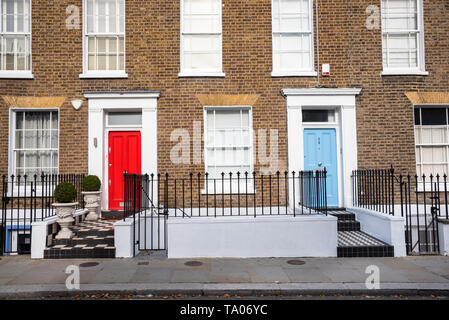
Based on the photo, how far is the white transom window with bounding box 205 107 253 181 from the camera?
1010cm

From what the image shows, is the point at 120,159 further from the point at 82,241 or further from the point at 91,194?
the point at 82,241

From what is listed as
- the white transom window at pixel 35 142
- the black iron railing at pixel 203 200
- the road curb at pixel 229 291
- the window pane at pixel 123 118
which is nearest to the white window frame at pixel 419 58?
the black iron railing at pixel 203 200

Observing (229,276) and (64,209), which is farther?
(64,209)

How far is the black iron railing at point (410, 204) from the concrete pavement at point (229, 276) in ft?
2.95

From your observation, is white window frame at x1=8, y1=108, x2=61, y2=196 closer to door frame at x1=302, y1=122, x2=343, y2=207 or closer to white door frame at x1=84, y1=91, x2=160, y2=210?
white door frame at x1=84, y1=91, x2=160, y2=210

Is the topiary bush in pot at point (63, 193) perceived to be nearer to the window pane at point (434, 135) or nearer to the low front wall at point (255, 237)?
the low front wall at point (255, 237)

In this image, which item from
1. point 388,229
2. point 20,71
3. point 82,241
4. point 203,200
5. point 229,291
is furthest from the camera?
point 20,71

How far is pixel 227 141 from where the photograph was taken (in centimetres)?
1016

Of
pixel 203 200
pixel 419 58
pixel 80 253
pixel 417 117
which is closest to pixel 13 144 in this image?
pixel 80 253

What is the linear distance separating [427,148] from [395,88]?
1986mm

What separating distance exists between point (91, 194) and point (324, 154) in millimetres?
6479

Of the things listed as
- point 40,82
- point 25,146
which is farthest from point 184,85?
point 25,146

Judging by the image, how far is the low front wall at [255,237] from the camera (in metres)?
7.42
